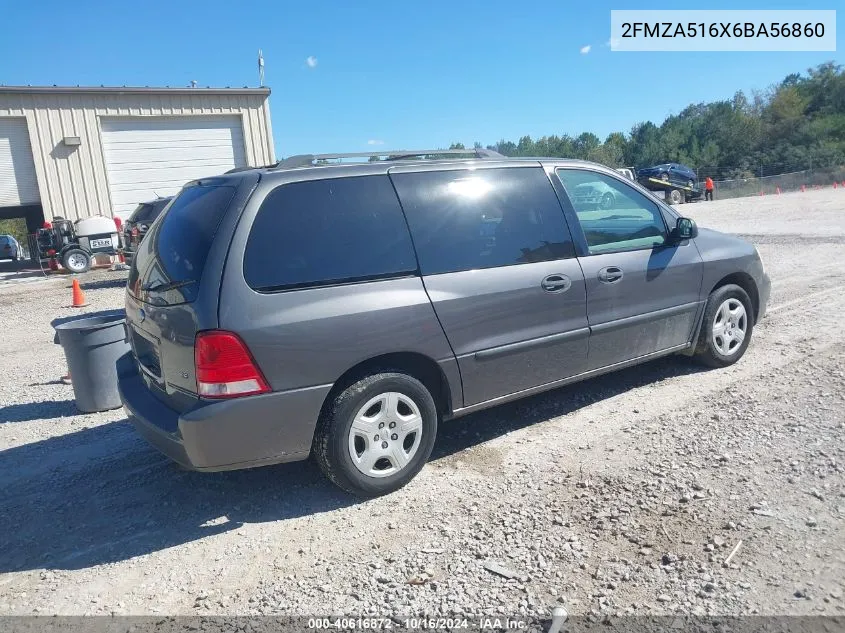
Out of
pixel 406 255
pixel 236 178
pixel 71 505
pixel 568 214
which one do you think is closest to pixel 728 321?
pixel 568 214

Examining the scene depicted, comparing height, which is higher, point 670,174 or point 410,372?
point 670,174

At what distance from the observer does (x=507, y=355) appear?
4301 mm

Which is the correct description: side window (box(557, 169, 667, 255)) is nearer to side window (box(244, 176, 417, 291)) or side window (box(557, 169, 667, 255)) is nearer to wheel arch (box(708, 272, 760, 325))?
wheel arch (box(708, 272, 760, 325))

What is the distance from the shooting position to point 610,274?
4.79m

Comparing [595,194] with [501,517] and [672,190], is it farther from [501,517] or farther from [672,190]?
[672,190]

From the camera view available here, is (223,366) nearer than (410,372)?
Yes

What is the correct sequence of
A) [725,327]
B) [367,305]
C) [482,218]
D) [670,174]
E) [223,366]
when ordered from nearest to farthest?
[223,366]
[367,305]
[482,218]
[725,327]
[670,174]

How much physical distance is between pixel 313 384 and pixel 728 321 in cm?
387

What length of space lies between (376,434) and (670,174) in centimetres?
3792

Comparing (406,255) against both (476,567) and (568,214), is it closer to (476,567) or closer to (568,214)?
(568,214)

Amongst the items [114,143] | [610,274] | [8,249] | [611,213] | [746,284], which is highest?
[114,143]

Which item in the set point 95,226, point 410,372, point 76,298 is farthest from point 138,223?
point 410,372

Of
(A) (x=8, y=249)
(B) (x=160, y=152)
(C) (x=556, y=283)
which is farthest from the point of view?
(A) (x=8, y=249)

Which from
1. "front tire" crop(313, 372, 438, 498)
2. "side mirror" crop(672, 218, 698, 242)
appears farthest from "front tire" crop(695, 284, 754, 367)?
"front tire" crop(313, 372, 438, 498)
